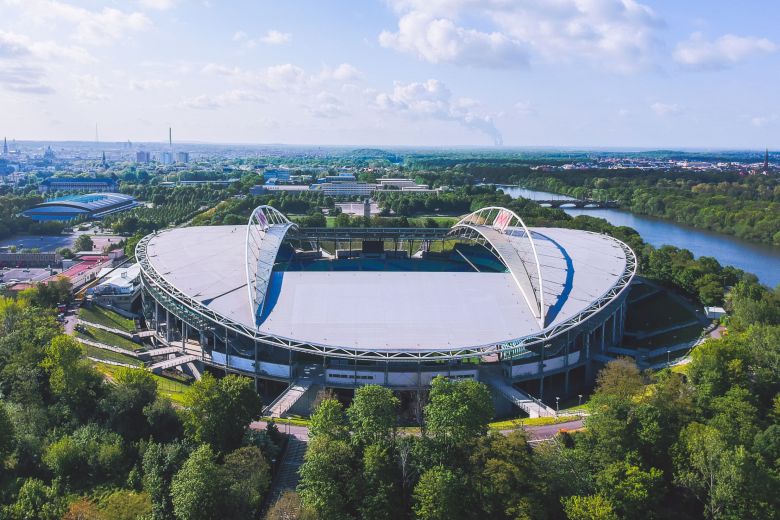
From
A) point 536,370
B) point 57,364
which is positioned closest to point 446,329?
point 536,370

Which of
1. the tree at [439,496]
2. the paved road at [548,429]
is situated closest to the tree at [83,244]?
the paved road at [548,429]

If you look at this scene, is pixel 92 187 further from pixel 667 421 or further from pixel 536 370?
pixel 667 421

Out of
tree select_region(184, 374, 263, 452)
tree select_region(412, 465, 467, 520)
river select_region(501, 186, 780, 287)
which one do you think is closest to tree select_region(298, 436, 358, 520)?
tree select_region(412, 465, 467, 520)

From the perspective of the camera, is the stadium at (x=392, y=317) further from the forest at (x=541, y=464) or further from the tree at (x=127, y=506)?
the tree at (x=127, y=506)

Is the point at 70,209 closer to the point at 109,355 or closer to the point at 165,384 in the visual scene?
the point at 109,355

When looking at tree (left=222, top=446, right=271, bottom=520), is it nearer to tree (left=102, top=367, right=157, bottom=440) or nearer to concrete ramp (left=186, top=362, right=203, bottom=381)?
tree (left=102, top=367, right=157, bottom=440)

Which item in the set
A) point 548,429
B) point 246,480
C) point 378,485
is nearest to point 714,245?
point 548,429
